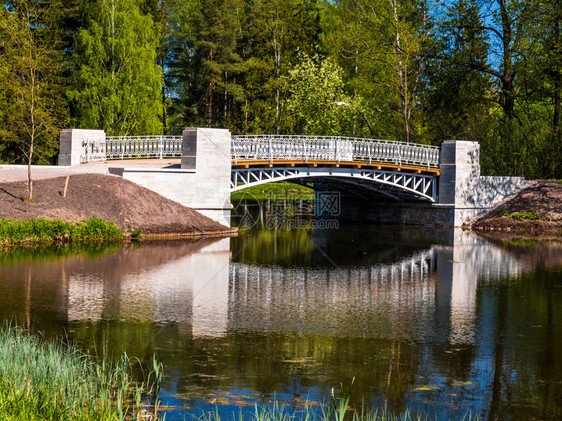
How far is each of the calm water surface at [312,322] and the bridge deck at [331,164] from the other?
8029 mm

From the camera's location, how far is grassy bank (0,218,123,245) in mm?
23172

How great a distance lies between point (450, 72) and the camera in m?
44.3

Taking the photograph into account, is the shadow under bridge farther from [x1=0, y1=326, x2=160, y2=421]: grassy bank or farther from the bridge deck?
[x1=0, y1=326, x2=160, y2=421]: grassy bank

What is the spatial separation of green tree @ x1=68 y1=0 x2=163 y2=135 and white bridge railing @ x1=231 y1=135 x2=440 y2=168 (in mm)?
12877

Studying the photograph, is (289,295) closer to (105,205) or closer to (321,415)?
(321,415)

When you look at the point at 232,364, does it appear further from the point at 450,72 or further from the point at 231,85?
the point at 231,85

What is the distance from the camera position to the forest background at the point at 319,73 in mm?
42188

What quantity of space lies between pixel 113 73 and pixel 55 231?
22622 mm

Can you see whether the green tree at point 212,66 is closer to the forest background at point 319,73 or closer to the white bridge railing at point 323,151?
the forest background at point 319,73

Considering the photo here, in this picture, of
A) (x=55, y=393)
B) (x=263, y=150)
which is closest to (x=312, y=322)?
(x=55, y=393)

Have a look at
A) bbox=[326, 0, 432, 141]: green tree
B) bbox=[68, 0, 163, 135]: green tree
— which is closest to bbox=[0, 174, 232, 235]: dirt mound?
bbox=[68, 0, 163, 135]: green tree

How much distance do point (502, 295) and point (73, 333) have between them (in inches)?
408

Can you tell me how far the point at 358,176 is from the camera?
115 ft

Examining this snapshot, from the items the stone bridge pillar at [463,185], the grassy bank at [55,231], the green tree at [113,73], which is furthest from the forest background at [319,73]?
the grassy bank at [55,231]
